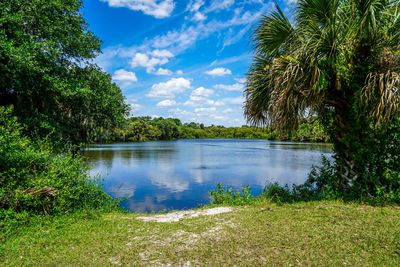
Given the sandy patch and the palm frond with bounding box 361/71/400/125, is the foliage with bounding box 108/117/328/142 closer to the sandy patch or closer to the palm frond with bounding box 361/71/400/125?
the palm frond with bounding box 361/71/400/125

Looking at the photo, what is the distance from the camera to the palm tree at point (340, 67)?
6516mm

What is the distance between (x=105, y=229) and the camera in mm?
5598

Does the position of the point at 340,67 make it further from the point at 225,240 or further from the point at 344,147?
the point at 225,240

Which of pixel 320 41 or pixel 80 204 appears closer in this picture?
pixel 320 41

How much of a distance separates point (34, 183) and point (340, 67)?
722 centimetres

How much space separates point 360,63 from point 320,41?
54.1 inches

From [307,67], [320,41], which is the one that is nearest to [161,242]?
[307,67]

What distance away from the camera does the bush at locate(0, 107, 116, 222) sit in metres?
6.12

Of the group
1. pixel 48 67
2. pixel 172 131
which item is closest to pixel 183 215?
pixel 48 67

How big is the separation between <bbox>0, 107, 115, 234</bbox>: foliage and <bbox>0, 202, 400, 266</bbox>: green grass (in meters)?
0.56

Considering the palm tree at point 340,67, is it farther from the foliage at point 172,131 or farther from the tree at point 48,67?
the tree at point 48,67

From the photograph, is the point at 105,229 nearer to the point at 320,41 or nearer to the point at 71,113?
the point at 320,41

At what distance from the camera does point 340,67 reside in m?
7.18

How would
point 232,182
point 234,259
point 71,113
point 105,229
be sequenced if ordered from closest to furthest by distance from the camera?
1. point 234,259
2. point 105,229
3. point 71,113
4. point 232,182
